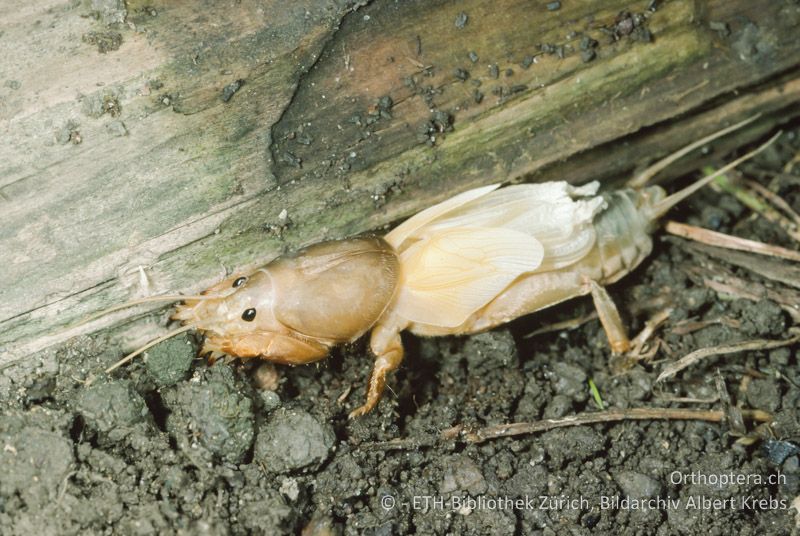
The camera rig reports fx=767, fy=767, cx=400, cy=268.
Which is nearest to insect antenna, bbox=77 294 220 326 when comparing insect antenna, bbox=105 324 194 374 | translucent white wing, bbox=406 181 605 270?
insect antenna, bbox=105 324 194 374

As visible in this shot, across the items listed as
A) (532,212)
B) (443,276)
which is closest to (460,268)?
(443,276)

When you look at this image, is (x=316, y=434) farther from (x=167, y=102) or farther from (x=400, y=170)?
(x=167, y=102)

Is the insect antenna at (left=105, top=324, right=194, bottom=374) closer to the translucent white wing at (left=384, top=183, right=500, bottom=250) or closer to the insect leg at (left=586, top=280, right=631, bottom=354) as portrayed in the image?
the translucent white wing at (left=384, top=183, right=500, bottom=250)

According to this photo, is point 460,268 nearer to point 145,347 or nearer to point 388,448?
point 388,448

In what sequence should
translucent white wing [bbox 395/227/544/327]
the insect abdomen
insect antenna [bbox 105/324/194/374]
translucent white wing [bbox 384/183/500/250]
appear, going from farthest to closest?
the insect abdomen, translucent white wing [bbox 395/227/544/327], translucent white wing [bbox 384/183/500/250], insect antenna [bbox 105/324/194/374]

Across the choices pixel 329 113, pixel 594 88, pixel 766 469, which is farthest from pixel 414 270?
pixel 766 469

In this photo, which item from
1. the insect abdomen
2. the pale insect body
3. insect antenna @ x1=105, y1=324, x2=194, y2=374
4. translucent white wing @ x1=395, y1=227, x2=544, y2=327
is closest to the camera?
insect antenna @ x1=105, y1=324, x2=194, y2=374
